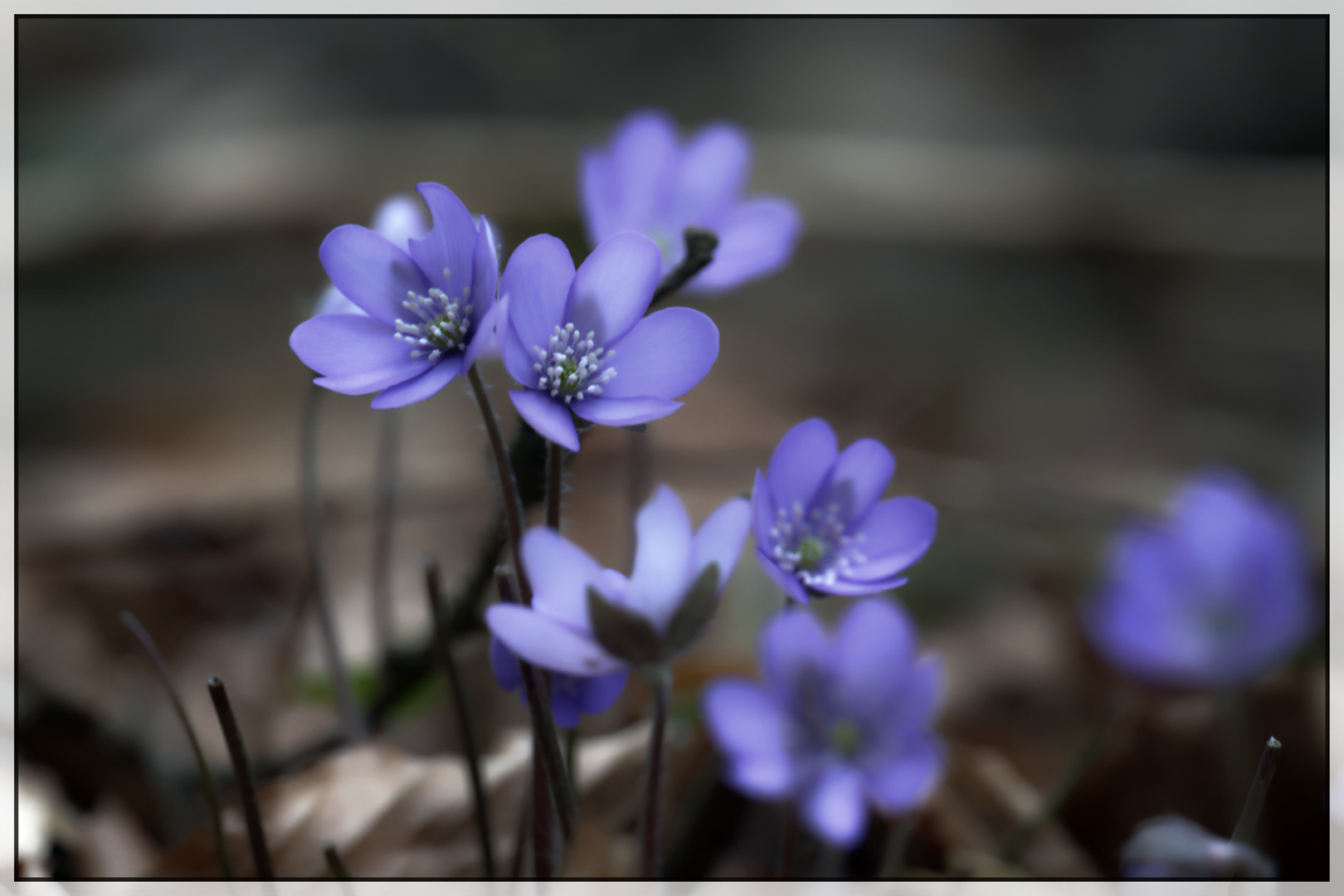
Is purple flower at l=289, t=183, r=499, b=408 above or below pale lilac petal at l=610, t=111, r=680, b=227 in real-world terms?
below

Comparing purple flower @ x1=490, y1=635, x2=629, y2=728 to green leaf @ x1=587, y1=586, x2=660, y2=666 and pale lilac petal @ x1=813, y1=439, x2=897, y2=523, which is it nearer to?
green leaf @ x1=587, y1=586, x2=660, y2=666

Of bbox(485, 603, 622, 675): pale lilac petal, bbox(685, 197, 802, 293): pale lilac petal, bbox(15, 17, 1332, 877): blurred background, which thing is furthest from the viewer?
bbox(15, 17, 1332, 877): blurred background

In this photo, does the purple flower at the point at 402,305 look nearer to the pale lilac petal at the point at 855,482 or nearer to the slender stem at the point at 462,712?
the slender stem at the point at 462,712

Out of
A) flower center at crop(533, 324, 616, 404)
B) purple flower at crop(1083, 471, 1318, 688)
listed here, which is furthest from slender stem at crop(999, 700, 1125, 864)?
flower center at crop(533, 324, 616, 404)

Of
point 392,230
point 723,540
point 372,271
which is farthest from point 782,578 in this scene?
point 392,230

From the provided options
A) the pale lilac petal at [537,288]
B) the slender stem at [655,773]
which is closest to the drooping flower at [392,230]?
the pale lilac petal at [537,288]

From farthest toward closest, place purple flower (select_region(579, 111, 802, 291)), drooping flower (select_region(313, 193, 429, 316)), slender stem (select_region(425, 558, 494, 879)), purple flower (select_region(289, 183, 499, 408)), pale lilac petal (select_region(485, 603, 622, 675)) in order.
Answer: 1. purple flower (select_region(579, 111, 802, 291))
2. drooping flower (select_region(313, 193, 429, 316))
3. slender stem (select_region(425, 558, 494, 879))
4. purple flower (select_region(289, 183, 499, 408))
5. pale lilac petal (select_region(485, 603, 622, 675))

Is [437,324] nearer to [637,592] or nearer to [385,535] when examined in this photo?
Answer: [637,592]
